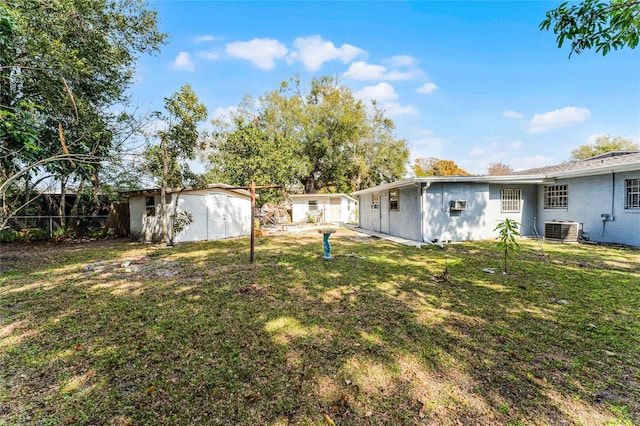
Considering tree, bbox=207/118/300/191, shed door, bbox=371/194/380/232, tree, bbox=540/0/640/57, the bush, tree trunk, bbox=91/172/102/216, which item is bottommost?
the bush

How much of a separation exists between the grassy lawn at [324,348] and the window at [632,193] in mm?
4826

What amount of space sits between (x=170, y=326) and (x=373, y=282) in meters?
3.34

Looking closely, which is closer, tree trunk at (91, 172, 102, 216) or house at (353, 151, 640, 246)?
house at (353, 151, 640, 246)

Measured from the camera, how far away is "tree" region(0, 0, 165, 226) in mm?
5047

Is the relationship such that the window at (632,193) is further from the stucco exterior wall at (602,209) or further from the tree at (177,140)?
the tree at (177,140)

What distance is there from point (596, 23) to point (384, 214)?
10661mm

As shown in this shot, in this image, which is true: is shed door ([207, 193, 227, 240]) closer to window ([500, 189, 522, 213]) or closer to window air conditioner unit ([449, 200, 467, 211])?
window air conditioner unit ([449, 200, 467, 211])

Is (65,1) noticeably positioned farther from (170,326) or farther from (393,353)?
(393,353)

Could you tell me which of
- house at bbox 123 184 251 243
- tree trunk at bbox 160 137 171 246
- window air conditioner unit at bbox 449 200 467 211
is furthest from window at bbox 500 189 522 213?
tree trunk at bbox 160 137 171 246

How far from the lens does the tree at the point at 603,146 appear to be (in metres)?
28.6

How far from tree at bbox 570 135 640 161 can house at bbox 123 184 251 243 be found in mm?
36682

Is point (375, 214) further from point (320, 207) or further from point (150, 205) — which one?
point (150, 205)

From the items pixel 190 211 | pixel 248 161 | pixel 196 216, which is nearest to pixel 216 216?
pixel 196 216

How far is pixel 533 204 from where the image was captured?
36.4 ft
